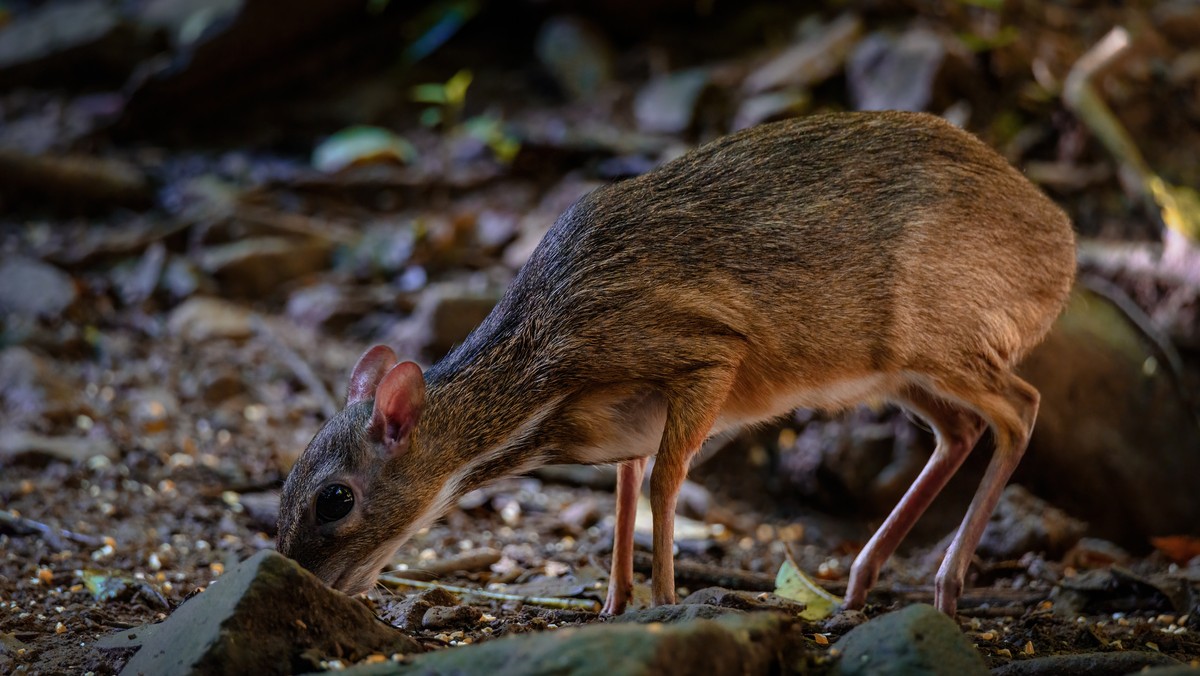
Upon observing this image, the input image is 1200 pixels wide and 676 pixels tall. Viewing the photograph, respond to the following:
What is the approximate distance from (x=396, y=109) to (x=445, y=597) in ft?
28.1

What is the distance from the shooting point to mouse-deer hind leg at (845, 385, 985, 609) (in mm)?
5570

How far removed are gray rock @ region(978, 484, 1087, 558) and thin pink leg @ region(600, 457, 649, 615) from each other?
244cm

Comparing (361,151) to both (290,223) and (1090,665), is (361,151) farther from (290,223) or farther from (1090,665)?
(1090,665)

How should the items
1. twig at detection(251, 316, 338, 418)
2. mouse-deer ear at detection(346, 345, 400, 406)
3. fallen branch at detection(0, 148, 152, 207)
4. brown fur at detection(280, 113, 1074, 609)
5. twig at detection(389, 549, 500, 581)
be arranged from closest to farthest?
brown fur at detection(280, 113, 1074, 609), mouse-deer ear at detection(346, 345, 400, 406), twig at detection(389, 549, 500, 581), twig at detection(251, 316, 338, 418), fallen branch at detection(0, 148, 152, 207)

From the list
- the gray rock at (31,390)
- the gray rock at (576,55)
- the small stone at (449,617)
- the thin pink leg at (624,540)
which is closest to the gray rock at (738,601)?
the thin pink leg at (624,540)

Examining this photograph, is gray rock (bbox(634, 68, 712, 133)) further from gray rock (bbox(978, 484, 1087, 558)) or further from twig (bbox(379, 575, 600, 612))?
twig (bbox(379, 575, 600, 612))

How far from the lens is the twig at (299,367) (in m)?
8.40

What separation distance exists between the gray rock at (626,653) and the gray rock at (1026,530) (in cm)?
378

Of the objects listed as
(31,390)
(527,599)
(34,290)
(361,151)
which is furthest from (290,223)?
(527,599)

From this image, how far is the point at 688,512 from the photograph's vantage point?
7.59m

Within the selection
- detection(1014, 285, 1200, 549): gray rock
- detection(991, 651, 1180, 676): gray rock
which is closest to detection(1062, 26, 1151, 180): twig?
detection(1014, 285, 1200, 549): gray rock

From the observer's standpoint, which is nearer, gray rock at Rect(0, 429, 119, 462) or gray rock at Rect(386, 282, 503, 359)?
gray rock at Rect(0, 429, 119, 462)

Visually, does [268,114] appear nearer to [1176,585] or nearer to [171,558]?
[171,558]

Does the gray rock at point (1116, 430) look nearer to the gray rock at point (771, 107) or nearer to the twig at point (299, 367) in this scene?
the gray rock at point (771, 107)
